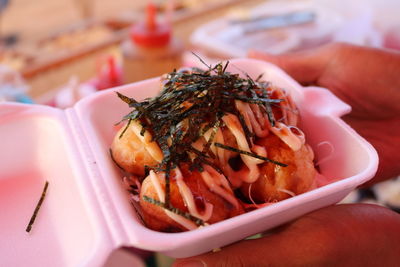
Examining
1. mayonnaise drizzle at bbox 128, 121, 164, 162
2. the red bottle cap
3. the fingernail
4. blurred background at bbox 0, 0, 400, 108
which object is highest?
mayonnaise drizzle at bbox 128, 121, 164, 162

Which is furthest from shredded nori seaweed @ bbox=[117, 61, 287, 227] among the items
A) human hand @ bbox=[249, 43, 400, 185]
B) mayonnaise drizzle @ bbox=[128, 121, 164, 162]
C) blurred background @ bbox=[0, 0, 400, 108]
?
blurred background @ bbox=[0, 0, 400, 108]

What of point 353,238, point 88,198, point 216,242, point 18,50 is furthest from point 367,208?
point 18,50

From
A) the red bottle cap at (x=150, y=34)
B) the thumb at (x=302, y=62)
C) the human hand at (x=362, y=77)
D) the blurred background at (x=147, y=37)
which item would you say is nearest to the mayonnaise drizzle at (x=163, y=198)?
the thumb at (x=302, y=62)

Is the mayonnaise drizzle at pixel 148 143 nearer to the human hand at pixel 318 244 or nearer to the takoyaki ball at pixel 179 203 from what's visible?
the takoyaki ball at pixel 179 203

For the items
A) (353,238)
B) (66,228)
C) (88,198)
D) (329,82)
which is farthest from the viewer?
(329,82)

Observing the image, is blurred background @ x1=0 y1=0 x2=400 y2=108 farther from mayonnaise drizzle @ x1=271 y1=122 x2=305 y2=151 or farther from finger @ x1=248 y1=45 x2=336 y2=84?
mayonnaise drizzle @ x1=271 y1=122 x2=305 y2=151

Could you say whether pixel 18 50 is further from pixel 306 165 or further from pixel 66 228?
pixel 306 165

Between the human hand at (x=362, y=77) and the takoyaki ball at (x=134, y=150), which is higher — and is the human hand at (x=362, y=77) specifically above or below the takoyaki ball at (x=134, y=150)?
below
